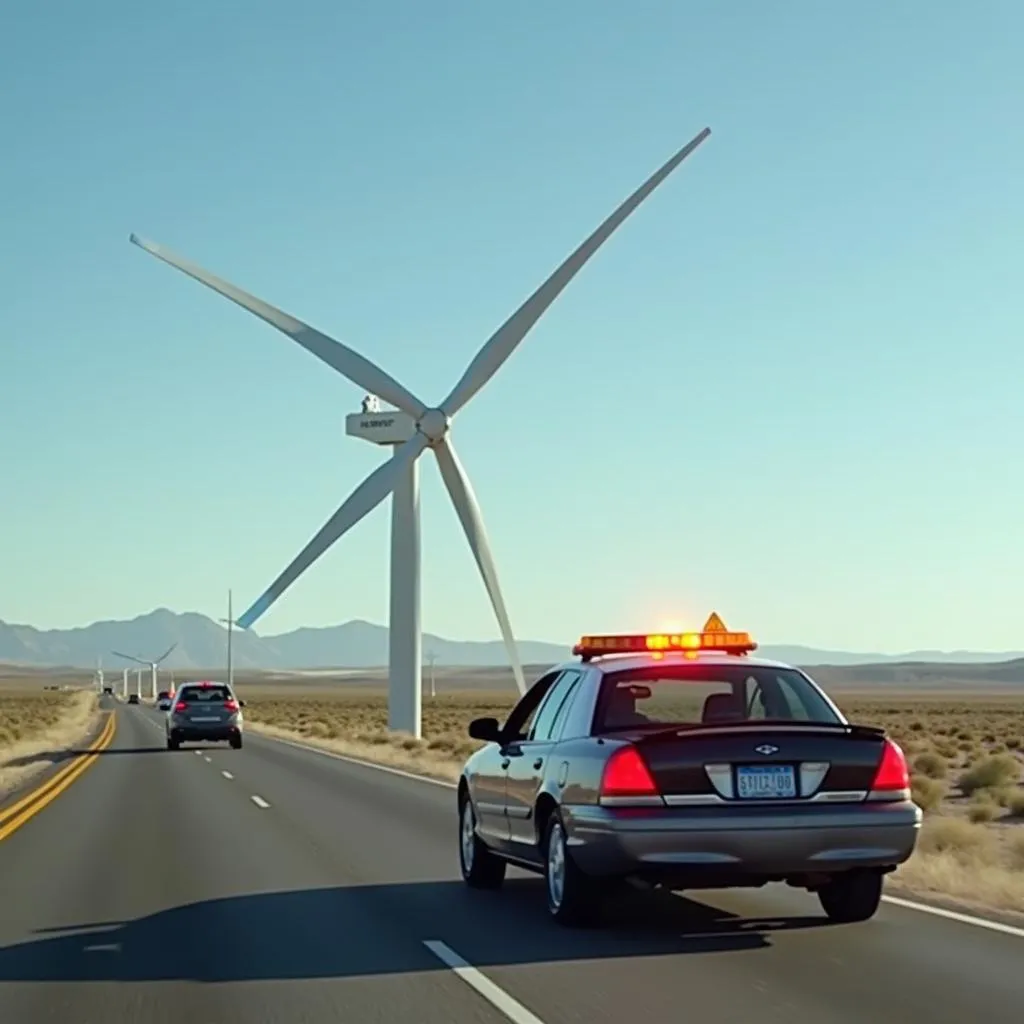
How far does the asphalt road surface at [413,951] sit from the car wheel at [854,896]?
0.50 ft

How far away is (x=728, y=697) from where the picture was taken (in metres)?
11.3

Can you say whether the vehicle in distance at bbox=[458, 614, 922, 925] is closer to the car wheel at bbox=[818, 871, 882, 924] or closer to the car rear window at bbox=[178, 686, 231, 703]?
the car wheel at bbox=[818, 871, 882, 924]

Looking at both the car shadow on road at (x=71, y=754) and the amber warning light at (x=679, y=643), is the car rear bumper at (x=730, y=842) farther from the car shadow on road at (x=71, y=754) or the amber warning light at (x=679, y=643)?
the car shadow on road at (x=71, y=754)

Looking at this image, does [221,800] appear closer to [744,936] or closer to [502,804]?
[502,804]

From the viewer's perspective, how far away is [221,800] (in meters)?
23.6

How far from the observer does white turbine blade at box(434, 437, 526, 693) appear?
38.8 m

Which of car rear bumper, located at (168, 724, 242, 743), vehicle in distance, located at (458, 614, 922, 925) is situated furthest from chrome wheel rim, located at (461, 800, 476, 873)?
car rear bumper, located at (168, 724, 242, 743)

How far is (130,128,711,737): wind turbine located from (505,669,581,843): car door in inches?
904

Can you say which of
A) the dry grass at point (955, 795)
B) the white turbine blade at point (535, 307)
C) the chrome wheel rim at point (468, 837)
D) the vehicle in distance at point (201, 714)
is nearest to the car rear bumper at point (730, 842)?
the dry grass at point (955, 795)

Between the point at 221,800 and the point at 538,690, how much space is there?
12.0 m

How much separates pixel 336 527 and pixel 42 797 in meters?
14.4

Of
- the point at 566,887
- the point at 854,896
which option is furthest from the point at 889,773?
the point at 566,887

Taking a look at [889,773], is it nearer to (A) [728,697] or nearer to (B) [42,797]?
(A) [728,697]

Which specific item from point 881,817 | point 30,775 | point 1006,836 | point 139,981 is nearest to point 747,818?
point 881,817
